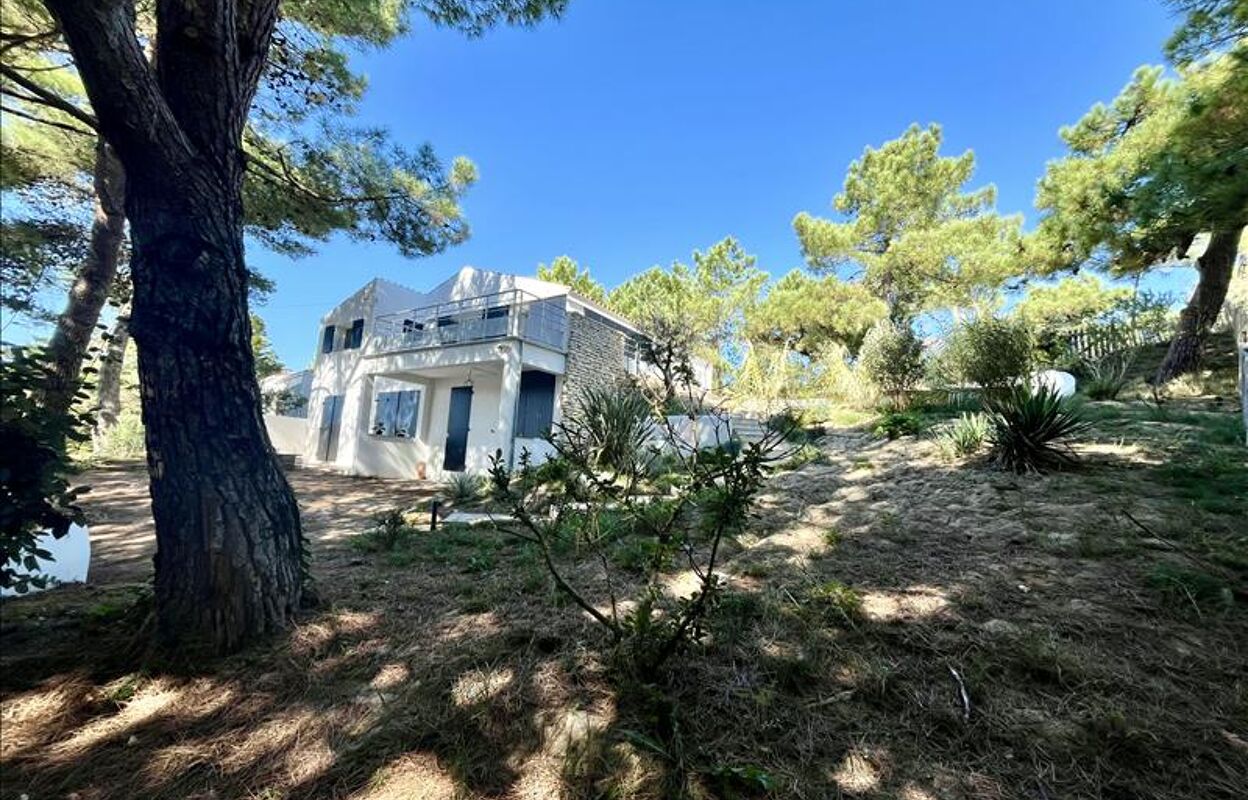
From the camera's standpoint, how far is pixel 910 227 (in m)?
16.1

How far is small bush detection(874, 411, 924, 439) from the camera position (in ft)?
21.9

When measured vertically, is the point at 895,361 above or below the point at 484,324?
below

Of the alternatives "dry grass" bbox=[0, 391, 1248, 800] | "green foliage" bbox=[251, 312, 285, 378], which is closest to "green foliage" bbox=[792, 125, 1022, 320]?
"dry grass" bbox=[0, 391, 1248, 800]

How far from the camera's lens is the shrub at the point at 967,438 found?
509 centimetres

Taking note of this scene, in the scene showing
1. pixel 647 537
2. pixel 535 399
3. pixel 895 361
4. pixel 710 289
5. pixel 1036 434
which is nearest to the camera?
pixel 647 537

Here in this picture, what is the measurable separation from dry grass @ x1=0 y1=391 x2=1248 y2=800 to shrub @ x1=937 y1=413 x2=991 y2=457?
6.49 feet

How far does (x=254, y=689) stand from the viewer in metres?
1.95

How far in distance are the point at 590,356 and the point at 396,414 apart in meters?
6.11

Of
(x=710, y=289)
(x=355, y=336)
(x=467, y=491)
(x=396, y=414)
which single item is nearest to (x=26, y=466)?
(x=467, y=491)

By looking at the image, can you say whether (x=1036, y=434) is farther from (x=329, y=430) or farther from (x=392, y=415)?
(x=329, y=430)

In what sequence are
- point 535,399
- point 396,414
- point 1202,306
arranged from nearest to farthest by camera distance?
point 1202,306 → point 535,399 → point 396,414

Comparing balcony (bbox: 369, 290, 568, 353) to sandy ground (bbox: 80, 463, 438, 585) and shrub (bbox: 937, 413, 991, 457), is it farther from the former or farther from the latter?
shrub (bbox: 937, 413, 991, 457)

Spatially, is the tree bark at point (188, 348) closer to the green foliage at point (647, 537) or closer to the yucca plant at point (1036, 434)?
the green foliage at point (647, 537)

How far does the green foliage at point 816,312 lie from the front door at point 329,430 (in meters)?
14.4
